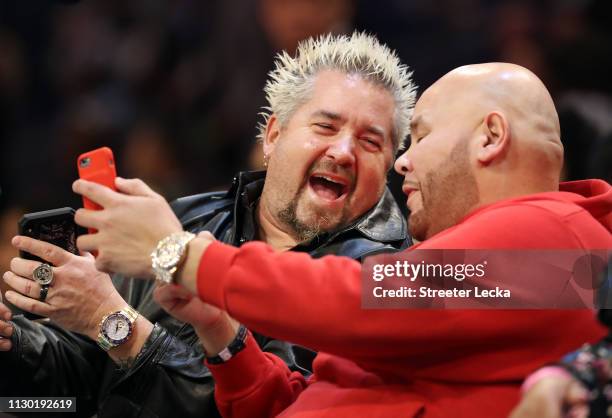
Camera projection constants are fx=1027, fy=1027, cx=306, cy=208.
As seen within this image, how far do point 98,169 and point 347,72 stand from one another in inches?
41.1

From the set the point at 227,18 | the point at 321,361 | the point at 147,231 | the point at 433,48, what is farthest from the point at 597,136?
the point at 147,231

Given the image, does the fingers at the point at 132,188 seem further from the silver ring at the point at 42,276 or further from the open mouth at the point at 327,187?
the open mouth at the point at 327,187

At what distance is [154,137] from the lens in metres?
4.55

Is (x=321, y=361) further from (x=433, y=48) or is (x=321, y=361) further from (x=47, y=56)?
(x=47, y=56)

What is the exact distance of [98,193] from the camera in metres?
1.89

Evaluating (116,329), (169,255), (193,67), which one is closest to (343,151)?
(116,329)

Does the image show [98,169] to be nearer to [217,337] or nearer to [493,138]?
[217,337]

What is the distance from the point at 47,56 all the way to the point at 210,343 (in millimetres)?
3140

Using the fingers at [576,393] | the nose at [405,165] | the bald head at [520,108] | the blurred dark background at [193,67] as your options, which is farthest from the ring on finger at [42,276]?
the blurred dark background at [193,67]

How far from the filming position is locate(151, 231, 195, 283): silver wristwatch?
1.83m

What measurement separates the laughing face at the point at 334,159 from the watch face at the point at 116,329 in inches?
23.5

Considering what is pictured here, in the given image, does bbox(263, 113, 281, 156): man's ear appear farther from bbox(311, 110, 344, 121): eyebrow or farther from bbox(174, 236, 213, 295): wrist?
bbox(174, 236, 213, 295): wrist

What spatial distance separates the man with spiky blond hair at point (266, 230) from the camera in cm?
239

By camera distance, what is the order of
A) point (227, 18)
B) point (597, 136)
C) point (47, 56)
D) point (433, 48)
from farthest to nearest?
point (47, 56) → point (227, 18) → point (433, 48) → point (597, 136)
